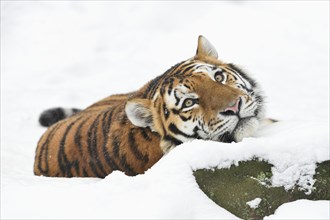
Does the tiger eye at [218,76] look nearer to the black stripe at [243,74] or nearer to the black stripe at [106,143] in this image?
the black stripe at [243,74]

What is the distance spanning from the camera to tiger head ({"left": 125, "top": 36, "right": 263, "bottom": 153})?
255cm

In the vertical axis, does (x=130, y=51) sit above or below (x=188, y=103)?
below

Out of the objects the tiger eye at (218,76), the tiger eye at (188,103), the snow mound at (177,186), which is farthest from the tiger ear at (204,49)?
the snow mound at (177,186)

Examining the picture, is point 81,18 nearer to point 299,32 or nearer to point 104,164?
point 299,32

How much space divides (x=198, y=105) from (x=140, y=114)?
283mm

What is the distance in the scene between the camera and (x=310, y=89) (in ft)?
16.1

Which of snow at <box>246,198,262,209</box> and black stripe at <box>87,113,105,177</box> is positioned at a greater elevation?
snow at <box>246,198,262,209</box>

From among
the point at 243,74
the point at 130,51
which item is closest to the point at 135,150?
the point at 243,74

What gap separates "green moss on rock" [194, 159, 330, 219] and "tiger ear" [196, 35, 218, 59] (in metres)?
1.23

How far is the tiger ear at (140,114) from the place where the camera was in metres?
2.70

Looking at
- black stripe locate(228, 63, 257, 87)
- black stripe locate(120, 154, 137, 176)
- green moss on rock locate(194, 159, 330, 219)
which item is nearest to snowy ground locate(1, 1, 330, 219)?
black stripe locate(228, 63, 257, 87)

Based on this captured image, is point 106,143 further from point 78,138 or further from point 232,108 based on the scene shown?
point 232,108

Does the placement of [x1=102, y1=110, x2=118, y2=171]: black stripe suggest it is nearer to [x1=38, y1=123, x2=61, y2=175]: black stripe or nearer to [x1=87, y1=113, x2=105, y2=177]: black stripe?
[x1=87, y1=113, x2=105, y2=177]: black stripe

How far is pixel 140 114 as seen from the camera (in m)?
2.72
